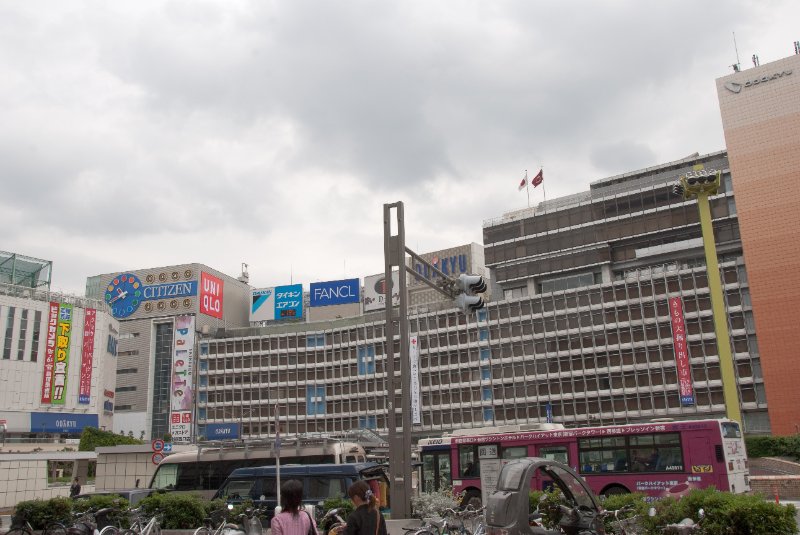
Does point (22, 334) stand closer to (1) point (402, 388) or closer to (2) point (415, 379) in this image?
(2) point (415, 379)

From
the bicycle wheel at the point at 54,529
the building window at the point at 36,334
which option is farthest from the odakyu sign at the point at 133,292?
the bicycle wheel at the point at 54,529

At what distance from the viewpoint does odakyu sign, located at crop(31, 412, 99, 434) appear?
64438 mm

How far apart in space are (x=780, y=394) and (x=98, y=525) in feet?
185

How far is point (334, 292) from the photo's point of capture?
92312 mm

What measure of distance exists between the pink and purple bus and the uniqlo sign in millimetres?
72556

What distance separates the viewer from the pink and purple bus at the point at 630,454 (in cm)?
2225

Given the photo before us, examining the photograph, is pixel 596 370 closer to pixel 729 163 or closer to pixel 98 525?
pixel 729 163

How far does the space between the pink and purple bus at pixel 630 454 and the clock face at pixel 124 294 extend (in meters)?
79.8

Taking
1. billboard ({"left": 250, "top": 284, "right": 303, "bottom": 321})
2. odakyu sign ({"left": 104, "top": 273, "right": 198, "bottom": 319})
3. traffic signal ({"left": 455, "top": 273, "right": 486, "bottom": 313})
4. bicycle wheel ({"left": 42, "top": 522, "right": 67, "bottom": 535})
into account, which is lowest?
bicycle wheel ({"left": 42, "top": 522, "right": 67, "bottom": 535})

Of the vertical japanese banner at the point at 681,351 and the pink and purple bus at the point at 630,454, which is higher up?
the vertical japanese banner at the point at 681,351

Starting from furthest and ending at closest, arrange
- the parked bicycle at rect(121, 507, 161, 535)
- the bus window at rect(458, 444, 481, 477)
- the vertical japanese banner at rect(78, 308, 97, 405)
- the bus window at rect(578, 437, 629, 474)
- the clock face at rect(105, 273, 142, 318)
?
the clock face at rect(105, 273, 142, 318) → the vertical japanese banner at rect(78, 308, 97, 405) → the bus window at rect(458, 444, 481, 477) → the bus window at rect(578, 437, 629, 474) → the parked bicycle at rect(121, 507, 161, 535)

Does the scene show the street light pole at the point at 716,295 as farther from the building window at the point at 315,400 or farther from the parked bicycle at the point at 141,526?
the building window at the point at 315,400

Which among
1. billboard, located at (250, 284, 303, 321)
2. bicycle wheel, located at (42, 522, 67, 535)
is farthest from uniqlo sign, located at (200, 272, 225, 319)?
bicycle wheel, located at (42, 522, 67, 535)

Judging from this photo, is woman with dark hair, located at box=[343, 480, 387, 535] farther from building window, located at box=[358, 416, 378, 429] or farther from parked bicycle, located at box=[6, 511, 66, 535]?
building window, located at box=[358, 416, 378, 429]
